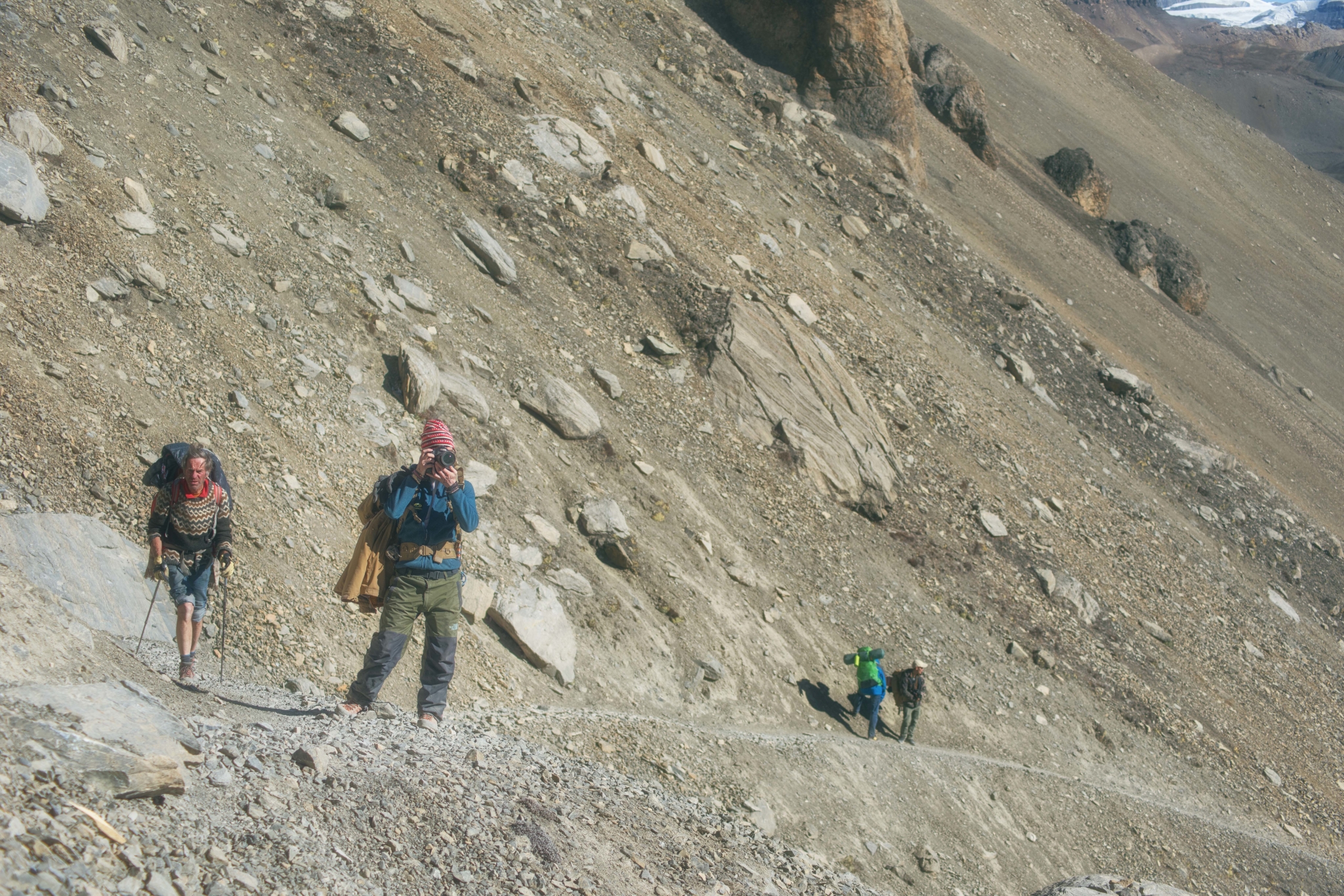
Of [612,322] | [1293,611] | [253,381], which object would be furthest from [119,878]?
[1293,611]

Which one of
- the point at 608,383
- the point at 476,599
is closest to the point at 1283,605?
the point at 608,383

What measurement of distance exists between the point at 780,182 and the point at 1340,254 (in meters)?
48.6

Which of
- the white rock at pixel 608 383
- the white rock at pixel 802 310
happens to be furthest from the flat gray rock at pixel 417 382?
the white rock at pixel 802 310

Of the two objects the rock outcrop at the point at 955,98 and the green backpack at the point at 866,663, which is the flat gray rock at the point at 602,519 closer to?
the green backpack at the point at 866,663

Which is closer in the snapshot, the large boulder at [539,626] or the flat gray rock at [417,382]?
the large boulder at [539,626]

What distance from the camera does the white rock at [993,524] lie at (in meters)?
18.5

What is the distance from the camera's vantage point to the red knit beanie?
6.38m

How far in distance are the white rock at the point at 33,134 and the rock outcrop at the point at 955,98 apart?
3224 centimetres

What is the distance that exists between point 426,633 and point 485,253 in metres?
10.3

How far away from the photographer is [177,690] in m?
6.68

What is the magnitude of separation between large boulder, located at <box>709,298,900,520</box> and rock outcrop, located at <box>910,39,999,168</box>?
22.1 meters

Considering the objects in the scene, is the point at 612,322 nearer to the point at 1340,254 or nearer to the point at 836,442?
the point at 836,442

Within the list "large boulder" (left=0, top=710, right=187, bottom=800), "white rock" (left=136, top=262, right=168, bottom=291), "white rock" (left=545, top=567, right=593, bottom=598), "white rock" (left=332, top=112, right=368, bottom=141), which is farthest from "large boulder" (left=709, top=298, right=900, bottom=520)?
"large boulder" (left=0, top=710, right=187, bottom=800)

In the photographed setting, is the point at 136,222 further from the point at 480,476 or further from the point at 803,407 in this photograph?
the point at 803,407
